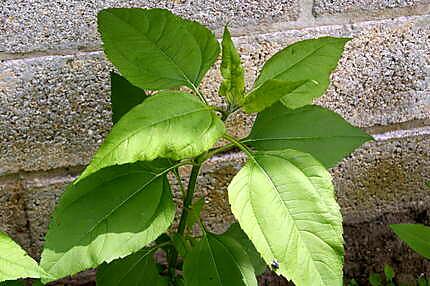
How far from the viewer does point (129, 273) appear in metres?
1.09

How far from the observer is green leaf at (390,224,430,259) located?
1.25m

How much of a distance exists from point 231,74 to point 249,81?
38 cm

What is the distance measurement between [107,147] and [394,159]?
0.85m

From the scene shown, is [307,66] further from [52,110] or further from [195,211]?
[52,110]

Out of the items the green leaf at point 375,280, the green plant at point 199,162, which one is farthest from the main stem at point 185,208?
the green leaf at point 375,280

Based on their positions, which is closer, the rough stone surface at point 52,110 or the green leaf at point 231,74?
the green leaf at point 231,74

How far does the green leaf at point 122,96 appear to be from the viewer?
1.06 meters

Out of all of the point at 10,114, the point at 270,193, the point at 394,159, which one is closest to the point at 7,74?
the point at 10,114

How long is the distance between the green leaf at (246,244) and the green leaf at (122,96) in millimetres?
288

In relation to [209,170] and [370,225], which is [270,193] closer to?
[209,170]

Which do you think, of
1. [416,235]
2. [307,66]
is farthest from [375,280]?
[307,66]

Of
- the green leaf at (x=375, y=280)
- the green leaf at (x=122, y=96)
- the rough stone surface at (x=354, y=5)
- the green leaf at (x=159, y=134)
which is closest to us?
the green leaf at (x=159, y=134)

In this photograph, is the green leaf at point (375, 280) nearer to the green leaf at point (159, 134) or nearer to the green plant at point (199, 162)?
the green plant at point (199, 162)

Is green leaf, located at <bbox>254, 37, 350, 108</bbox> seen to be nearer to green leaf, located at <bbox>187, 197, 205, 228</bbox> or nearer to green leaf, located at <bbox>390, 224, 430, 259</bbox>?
green leaf, located at <bbox>187, 197, 205, 228</bbox>
